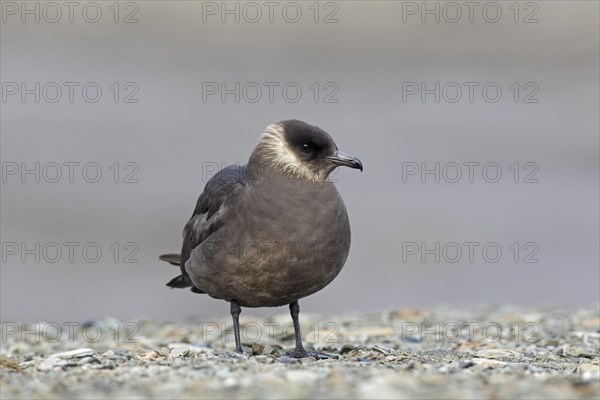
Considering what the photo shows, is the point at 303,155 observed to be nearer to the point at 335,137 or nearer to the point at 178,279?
the point at 178,279

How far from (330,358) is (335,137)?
10.8 metres

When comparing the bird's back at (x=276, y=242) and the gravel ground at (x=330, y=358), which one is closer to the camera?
Answer: the gravel ground at (x=330, y=358)

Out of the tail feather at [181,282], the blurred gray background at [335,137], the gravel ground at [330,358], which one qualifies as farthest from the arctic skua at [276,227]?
the blurred gray background at [335,137]

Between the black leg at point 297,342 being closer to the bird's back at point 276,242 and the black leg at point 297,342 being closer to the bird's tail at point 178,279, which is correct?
the bird's back at point 276,242

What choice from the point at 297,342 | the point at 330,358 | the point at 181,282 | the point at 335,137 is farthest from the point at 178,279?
the point at 335,137

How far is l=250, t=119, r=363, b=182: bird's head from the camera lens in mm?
7242

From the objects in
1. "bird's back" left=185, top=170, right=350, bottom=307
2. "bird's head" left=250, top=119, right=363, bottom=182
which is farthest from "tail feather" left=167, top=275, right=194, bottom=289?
"bird's head" left=250, top=119, right=363, bottom=182

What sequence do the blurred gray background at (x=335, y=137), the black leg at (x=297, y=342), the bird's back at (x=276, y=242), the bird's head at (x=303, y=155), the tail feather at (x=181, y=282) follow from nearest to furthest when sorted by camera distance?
the bird's back at (x=276, y=242) → the black leg at (x=297, y=342) → the bird's head at (x=303, y=155) → the tail feather at (x=181, y=282) → the blurred gray background at (x=335, y=137)

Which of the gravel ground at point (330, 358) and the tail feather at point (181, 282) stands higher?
the tail feather at point (181, 282)

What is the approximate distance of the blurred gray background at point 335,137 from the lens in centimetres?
1240

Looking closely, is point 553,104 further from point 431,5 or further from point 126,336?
point 126,336

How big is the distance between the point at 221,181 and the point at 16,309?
4.80 m

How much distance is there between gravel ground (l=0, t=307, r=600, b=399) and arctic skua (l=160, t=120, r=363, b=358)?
1.50 ft

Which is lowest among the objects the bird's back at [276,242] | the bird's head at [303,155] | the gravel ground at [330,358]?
the gravel ground at [330,358]
